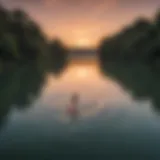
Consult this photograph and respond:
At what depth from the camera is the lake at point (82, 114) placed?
1.17m

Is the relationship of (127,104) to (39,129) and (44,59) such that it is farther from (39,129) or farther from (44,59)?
(44,59)

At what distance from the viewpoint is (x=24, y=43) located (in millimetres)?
3314

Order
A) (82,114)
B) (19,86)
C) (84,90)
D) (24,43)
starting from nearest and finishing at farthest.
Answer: (82,114)
(84,90)
(19,86)
(24,43)

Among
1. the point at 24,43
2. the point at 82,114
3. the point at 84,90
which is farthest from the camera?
the point at 24,43

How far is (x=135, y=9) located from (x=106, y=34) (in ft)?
1.01

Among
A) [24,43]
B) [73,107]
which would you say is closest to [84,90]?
[73,107]

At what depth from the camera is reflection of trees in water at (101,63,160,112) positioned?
2029mm

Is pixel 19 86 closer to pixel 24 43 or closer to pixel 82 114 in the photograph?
pixel 82 114

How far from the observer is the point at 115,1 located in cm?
265

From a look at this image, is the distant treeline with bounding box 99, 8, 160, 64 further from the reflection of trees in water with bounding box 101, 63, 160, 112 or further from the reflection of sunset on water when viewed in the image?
the reflection of sunset on water

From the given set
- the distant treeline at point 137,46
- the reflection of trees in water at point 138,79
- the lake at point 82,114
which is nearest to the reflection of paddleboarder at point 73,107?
the lake at point 82,114

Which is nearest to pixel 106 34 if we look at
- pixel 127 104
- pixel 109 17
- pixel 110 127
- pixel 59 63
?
pixel 109 17

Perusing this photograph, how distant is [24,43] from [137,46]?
1.17 m

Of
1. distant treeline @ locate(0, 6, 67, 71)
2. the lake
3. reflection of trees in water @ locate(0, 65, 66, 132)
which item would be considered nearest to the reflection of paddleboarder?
the lake
